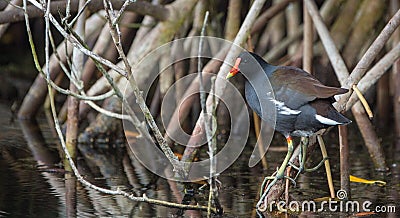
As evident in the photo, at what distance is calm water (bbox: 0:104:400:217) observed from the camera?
12.9 feet

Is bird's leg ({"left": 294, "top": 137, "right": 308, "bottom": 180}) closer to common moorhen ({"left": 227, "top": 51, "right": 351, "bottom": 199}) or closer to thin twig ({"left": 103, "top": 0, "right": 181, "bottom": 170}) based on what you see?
common moorhen ({"left": 227, "top": 51, "right": 351, "bottom": 199})

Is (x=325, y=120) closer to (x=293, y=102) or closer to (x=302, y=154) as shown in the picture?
(x=293, y=102)

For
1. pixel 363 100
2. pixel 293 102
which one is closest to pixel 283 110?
pixel 293 102

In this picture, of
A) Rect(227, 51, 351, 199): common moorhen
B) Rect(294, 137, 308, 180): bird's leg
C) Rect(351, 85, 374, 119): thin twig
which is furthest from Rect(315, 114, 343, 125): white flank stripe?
Rect(351, 85, 374, 119): thin twig

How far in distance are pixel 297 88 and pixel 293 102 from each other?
8 centimetres

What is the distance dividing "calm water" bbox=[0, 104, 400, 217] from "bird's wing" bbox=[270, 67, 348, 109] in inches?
23.8

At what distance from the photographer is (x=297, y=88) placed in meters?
3.78

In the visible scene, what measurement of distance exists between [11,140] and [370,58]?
298cm

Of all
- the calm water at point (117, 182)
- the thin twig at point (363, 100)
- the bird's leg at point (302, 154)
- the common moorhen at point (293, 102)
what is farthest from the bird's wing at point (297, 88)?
the calm water at point (117, 182)

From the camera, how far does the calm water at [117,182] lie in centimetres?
394

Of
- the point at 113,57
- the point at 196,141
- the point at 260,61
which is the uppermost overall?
the point at 113,57

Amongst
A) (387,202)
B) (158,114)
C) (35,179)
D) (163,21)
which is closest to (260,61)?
(387,202)

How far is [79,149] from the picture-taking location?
5.88 metres

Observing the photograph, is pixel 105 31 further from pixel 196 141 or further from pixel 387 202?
pixel 387 202
